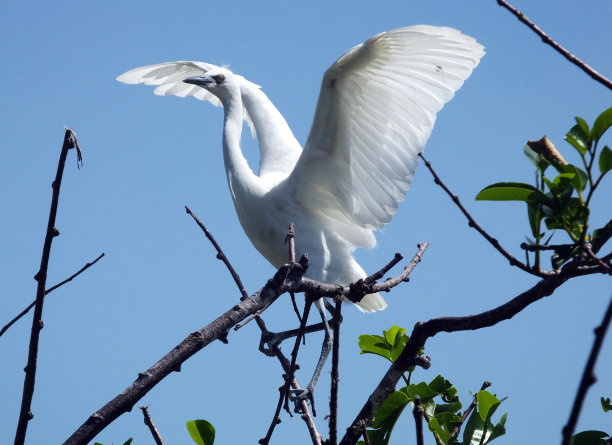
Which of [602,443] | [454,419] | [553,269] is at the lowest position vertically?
[602,443]

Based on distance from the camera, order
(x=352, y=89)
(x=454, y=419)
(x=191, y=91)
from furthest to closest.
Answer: (x=191, y=91)
(x=352, y=89)
(x=454, y=419)

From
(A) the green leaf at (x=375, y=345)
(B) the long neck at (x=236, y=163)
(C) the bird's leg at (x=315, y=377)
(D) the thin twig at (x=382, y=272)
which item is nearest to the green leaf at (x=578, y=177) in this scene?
(D) the thin twig at (x=382, y=272)

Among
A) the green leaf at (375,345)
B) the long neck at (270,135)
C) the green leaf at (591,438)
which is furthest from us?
the long neck at (270,135)

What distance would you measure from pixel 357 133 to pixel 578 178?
216cm

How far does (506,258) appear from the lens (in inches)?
72.0

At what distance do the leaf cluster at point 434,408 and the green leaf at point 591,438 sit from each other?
0.22 metres

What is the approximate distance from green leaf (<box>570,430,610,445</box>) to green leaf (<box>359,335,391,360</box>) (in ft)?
2.56

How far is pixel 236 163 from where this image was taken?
434 cm

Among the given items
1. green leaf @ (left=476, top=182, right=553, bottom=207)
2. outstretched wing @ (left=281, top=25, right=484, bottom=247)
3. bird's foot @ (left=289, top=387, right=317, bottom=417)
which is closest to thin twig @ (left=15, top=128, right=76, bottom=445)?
green leaf @ (left=476, top=182, right=553, bottom=207)

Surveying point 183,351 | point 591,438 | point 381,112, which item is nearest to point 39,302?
point 183,351

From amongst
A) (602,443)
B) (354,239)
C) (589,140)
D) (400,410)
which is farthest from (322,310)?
(589,140)

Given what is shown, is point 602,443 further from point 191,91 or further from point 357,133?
point 191,91

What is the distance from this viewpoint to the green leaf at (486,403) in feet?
7.33

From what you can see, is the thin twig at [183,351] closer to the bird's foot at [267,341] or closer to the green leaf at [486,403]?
the green leaf at [486,403]
